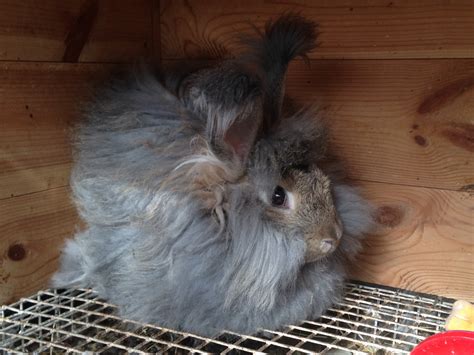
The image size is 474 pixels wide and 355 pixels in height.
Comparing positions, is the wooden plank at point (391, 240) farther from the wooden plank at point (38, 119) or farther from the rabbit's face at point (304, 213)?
the rabbit's face at point (304, 213)

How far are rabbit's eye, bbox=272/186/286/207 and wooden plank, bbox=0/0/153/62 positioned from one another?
698 mm

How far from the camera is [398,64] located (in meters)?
1.56

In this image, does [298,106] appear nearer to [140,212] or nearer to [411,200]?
[411,200]

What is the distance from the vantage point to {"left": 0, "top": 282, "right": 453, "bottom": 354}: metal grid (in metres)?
1.25

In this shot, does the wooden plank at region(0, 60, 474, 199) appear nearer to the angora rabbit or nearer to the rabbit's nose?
the angora rabbit

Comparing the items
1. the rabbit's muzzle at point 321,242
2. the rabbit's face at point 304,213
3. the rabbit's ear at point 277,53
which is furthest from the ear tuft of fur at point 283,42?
the rabbit's muzzle at point 321,242

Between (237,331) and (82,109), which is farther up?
(82,109)

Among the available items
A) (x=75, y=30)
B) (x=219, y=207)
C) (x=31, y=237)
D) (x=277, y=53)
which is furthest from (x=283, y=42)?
(x=31, y=237)

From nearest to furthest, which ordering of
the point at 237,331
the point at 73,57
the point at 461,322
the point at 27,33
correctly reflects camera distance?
the point at 461,322 → the point at 237,331 → the point at 27,33 → the point at 73,57

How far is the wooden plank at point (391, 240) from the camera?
4.99ft

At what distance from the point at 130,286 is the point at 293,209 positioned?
0.40m

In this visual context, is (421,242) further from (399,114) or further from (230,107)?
(230,107)

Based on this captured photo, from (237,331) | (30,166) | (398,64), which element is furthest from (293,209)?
(30,166)

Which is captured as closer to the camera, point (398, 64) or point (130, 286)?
point (130, 286)
